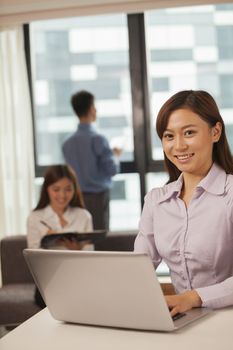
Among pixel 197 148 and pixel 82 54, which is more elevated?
pixel 82 54

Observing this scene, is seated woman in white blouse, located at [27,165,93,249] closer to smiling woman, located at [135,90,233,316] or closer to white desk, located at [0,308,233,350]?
smiling woman, located at [135,90,233,316]

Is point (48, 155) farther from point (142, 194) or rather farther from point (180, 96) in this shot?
point (180, 96)

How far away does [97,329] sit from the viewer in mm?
1963

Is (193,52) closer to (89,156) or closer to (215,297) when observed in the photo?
(89,156)

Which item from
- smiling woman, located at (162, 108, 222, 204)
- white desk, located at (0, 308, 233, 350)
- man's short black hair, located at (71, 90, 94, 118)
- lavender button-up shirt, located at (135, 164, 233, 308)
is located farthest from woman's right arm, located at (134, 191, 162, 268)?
man's short black hair, located at (71, 90, 94, 118)

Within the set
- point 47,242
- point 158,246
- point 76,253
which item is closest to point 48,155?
point 47,242

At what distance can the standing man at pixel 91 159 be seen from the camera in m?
5.74

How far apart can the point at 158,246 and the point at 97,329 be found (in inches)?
18.9

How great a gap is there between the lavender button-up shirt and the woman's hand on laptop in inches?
3.6

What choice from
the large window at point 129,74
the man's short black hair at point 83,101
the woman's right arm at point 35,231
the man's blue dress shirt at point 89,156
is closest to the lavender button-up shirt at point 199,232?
the woman's right arm at point 35,231

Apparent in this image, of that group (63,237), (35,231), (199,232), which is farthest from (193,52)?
(199,232)

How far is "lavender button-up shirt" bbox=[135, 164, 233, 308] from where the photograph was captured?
2.26m

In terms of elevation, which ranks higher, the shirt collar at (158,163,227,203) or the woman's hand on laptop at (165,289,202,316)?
the shirt collar at (158,163,227,203)

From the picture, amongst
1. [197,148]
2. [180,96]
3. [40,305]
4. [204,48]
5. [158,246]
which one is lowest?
[40,305]
